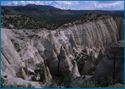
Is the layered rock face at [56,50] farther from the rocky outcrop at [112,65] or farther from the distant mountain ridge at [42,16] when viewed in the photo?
the rocky outcrop at [112,65]

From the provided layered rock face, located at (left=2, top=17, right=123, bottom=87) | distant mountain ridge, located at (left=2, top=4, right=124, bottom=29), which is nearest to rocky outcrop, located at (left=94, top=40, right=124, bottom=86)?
layered rock face, located at (left=2, top=17, right=123, bottom=87)

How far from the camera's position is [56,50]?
48062mm

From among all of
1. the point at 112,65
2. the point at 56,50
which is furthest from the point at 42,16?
the point at 112,65

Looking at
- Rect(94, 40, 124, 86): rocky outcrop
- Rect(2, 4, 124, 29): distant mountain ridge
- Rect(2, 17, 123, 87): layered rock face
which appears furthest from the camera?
Rect(2, 4, 124, 29): distant mountain ridge

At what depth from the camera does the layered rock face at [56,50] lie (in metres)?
27.3

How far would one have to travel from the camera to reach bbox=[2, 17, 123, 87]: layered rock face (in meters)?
27.3

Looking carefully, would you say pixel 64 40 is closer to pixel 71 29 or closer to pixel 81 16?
pixel 71 29

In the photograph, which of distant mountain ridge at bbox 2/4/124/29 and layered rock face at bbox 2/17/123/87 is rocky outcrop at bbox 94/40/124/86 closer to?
layered rock face at bbox 2/17/123/87

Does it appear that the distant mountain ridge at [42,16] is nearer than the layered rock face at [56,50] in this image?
No

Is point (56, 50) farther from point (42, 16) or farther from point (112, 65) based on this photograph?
point (112, 65)

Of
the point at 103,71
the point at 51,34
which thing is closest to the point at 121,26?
the point at 51,34

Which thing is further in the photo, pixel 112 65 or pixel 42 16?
pixel 42 16

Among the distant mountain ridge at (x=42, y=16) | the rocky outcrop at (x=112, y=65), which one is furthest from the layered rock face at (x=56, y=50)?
the rocky outcrop at (x=112, y=65)

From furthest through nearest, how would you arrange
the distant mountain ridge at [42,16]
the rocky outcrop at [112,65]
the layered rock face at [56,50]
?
the distant mountain ridge at [42,16], the layered rock face at [56,50], the rocky outcrop at [112,65]
